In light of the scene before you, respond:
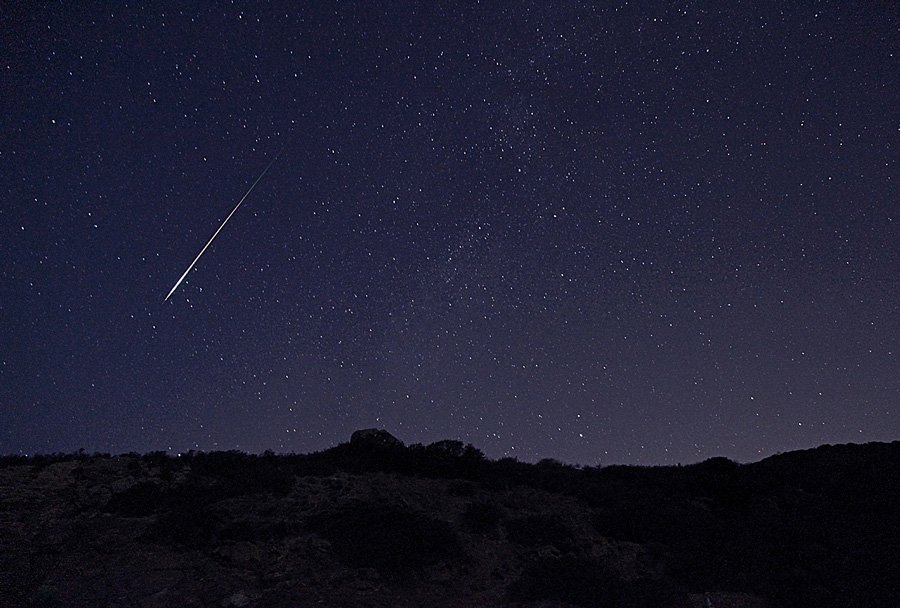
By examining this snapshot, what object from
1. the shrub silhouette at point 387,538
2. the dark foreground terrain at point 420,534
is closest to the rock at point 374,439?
the dark foreground terrain at point 420,534

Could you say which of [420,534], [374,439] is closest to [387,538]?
[420,534]

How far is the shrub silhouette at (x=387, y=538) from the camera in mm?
19031

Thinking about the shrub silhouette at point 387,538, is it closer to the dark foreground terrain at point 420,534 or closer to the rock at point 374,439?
the dark foreground terrain at point 420,534

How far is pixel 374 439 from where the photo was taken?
28.3 metres

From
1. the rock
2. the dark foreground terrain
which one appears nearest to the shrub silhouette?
the dark foreground terrain

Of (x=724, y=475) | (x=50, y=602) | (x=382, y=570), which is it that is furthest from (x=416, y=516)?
(x=724, y=475)

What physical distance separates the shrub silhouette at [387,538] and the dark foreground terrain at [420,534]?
60 mm

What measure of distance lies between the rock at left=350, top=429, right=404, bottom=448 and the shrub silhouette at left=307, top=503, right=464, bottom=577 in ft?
A: 19.8

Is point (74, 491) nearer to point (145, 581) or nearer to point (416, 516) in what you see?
point (145, 581)

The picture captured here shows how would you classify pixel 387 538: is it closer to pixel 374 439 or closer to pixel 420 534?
pixel 420 534

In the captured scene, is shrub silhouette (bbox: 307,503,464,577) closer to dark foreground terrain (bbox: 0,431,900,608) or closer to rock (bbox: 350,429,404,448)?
dark foreground terrain (bbox: 0,431,900,608)

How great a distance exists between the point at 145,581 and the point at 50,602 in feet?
6.98

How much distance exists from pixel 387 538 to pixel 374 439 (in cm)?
852

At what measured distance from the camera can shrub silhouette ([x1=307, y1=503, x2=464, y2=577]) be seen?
19031 mm
